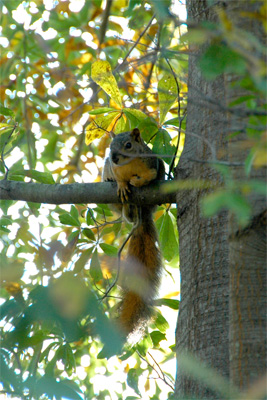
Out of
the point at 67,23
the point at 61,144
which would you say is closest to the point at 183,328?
the point at 67,23

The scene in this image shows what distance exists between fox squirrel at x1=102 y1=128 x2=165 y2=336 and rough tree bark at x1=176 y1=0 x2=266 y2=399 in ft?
1.27

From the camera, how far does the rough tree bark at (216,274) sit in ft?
3.18

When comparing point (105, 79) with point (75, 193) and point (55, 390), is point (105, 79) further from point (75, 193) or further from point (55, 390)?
point (55, 390)

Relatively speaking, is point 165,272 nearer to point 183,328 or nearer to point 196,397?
point 183,328

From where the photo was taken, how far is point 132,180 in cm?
217

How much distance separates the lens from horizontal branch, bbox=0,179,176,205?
188 cm

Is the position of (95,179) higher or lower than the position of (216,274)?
higher

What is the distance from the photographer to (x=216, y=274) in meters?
1.40

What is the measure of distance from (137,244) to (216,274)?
3.20 ft

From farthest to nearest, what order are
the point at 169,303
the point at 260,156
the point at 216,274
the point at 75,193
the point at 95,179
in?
the point at 95,179, the point at 169,303, the point at 75,193, the point at 216,274, the point at 260,156

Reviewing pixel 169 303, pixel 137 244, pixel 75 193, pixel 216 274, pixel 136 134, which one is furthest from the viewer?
pixel 136 134

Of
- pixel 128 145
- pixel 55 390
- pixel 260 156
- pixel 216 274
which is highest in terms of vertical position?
pixel 128 145

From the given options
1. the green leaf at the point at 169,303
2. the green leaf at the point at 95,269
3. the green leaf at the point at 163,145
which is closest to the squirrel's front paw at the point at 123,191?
the green leaf at the point at 163,145

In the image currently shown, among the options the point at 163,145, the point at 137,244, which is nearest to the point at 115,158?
the point at 137,244
